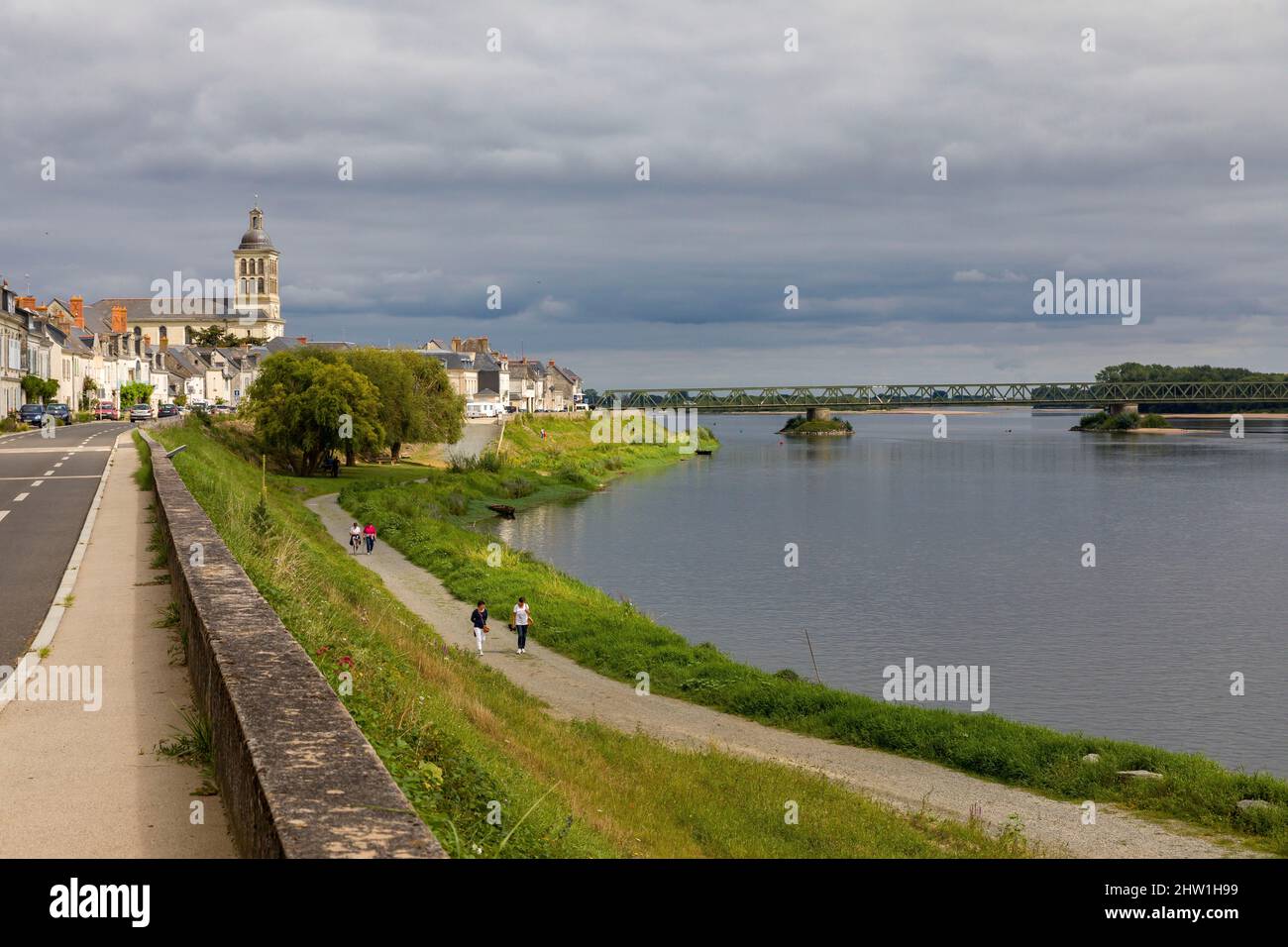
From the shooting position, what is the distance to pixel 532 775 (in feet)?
51.1

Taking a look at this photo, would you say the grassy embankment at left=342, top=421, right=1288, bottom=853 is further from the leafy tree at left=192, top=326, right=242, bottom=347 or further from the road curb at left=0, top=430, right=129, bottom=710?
the leafy tree at left=192, top=326, right=242, bottom=347

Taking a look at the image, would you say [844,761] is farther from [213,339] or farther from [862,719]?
[213,339]

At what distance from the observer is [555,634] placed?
117 ft

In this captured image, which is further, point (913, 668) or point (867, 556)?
point (867, 556)

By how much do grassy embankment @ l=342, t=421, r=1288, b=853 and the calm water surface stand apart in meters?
3.07

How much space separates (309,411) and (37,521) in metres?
52.4

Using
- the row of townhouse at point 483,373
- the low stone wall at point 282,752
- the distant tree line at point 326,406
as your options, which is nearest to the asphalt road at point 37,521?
the low stone wall at point 282,752
